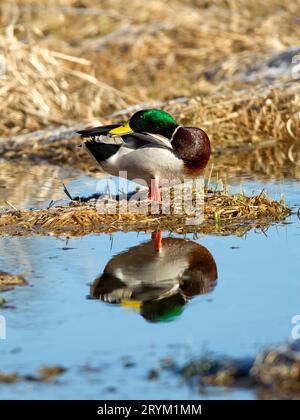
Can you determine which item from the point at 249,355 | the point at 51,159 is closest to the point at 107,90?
the point at 51,159

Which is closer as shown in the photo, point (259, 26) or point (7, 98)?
point (7, 98)

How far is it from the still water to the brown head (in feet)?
2.43

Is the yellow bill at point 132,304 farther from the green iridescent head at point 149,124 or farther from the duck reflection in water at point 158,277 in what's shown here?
the green iridescent head at point 149,124

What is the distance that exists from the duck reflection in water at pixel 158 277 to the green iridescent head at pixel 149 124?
1090mm

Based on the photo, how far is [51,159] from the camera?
10055 millimetres

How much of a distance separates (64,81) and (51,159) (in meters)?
1.46

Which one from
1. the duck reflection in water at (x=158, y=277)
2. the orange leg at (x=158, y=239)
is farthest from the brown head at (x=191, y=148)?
the duck reflection in water at (x=158, y=277)

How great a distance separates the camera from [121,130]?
7316mm

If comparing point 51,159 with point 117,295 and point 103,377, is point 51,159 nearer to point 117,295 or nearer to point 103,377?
point 117,295

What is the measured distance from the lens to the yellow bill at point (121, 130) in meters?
7.29

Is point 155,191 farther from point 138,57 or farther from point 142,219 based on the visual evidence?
point 138,57

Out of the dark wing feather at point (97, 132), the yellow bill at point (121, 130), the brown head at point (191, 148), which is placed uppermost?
the dark wing feather at point (97, 132)

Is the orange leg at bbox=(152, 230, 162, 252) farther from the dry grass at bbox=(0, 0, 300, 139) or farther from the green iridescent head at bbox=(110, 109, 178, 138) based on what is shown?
the dry grass at bbox=(0, 0, 300, 139)

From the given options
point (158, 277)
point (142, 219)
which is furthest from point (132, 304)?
point (142, 219)
